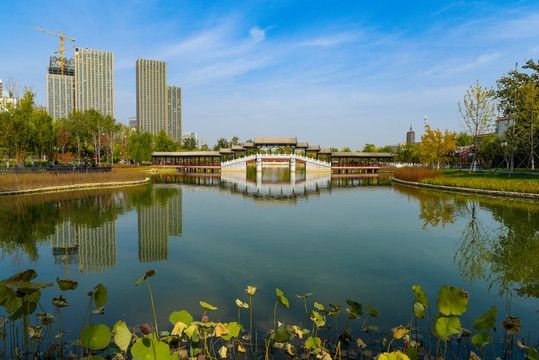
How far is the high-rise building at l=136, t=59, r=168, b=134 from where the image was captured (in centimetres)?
15662

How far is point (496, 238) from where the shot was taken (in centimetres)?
1476

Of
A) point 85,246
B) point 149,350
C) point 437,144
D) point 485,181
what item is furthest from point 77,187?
point 437,144

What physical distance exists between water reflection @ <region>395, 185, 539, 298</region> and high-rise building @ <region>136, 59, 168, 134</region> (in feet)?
485

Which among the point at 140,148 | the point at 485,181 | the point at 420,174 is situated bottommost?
the point at 485,181

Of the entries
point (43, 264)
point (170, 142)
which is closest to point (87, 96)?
point (170, 142)

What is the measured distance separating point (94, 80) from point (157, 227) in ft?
376

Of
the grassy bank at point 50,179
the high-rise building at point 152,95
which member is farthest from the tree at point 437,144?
the high-rise building at point 152,95

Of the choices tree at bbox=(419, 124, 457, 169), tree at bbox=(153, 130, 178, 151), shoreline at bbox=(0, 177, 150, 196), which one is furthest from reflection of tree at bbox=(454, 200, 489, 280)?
tree at bbox=(153, 130, 178, 151)

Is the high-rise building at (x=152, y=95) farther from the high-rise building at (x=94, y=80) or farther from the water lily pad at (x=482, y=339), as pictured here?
the water lily pad at (x=482, y=339)

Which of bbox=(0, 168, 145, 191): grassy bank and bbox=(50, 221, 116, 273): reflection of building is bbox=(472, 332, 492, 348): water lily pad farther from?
bbox=(0, 168, 145, 191): grassy bank

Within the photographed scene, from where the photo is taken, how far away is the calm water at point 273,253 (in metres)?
8.27

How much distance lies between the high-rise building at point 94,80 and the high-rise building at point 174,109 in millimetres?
53379

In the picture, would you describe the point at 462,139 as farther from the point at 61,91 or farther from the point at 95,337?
the point at 61,91

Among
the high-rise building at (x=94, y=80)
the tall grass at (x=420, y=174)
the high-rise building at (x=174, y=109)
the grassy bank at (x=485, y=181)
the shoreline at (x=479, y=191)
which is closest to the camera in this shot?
the shoreline at (x=479, y=191)
